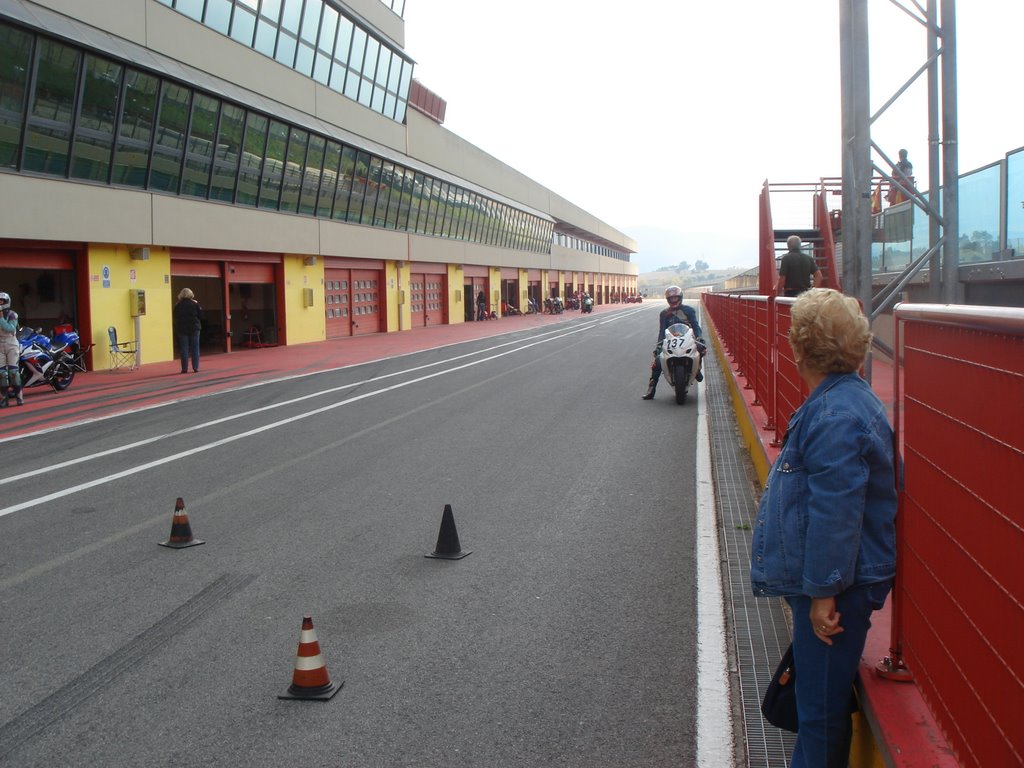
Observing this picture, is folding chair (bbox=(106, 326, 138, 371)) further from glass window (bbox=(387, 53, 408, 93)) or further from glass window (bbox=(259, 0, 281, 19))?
glass window (bbox=(387, 53, 408, 93))

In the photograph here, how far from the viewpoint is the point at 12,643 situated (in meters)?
4.92

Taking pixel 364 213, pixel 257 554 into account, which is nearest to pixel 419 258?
pixel 364 213

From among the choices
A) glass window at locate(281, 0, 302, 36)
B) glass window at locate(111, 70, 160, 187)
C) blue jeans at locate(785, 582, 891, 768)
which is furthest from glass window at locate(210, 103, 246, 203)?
blue jeans at locate(785, 582, 891, 768)

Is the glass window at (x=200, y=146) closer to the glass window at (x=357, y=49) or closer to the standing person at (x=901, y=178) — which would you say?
the glass window at (x=357, y=49)

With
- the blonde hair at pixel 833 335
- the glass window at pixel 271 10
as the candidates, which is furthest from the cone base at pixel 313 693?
the glass window at pixel 271 10

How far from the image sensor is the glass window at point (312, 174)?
103 ft

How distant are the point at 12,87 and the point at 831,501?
19.5 m

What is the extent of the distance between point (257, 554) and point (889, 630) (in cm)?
405

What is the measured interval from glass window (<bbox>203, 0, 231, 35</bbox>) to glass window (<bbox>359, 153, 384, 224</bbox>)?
36.6ft

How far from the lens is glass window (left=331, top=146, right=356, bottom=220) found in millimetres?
34406

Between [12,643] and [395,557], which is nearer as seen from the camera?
[12,643]

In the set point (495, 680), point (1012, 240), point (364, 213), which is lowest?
point (495, 680)

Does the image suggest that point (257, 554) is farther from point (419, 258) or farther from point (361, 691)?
point (419, 258)

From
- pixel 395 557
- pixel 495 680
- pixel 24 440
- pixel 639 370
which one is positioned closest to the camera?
pixel 495 680
